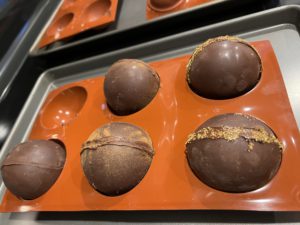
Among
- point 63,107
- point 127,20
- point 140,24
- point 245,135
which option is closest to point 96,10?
point 127,20

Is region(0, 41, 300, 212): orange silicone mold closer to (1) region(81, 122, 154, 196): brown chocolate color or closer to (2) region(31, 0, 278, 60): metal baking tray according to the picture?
(1) region(81, 122, 154, 196): brown chocolate color

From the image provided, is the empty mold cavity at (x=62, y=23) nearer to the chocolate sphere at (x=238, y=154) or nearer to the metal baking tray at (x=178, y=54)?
the metal baking tray at (x=178, y=54)

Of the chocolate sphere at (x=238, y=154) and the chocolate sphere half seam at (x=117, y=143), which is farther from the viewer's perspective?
the chocolate sphere half seam at (x=117, y=143)

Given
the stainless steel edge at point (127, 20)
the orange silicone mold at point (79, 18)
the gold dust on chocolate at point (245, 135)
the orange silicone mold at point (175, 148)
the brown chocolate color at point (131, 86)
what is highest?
the orange silicone mold at point (79, 18)

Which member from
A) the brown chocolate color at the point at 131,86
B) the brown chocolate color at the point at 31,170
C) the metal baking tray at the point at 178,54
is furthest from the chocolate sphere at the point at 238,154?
the brown chocolate color at the point at 31,170

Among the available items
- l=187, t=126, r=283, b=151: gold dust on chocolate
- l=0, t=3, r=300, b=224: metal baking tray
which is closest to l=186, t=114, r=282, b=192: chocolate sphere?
l=187, t=126, r=283, b=151: gold dust on chocolate

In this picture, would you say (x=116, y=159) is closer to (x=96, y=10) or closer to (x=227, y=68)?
(x=227, y=68)
